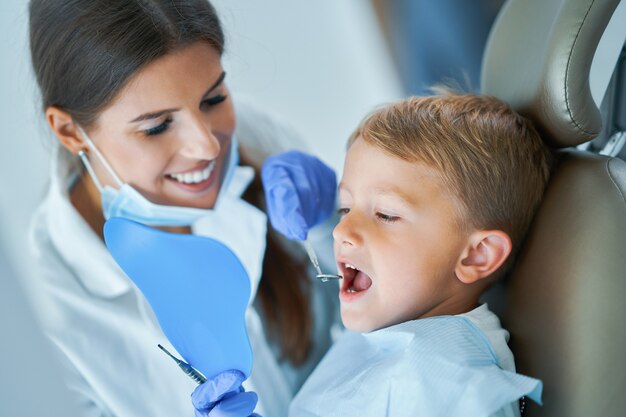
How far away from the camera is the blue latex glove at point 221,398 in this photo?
3.43 feet

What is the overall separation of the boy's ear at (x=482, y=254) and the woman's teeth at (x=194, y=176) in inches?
21.9

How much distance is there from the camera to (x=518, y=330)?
114cm

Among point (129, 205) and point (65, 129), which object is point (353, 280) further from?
point (65, 129)

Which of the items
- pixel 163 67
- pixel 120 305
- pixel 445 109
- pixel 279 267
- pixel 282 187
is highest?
pixel 163 67

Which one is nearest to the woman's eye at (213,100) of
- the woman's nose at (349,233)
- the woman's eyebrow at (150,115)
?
the woman's eyebrow at (150,115)

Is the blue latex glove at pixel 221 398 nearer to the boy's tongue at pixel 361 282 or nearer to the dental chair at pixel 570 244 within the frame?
the boy's tongue at pixel 361 282

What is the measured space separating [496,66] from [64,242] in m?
1.00

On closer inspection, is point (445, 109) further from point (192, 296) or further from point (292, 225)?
point (192, 296)

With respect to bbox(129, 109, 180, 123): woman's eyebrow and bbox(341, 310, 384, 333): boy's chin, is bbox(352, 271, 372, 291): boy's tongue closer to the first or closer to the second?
bbox(341, 310, 384, 333): boy's chin

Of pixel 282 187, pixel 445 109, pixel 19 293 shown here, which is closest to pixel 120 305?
pixel 19 293

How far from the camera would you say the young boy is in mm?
1146

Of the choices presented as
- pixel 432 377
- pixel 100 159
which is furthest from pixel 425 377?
pixel 100 159

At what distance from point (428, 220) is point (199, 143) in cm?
47

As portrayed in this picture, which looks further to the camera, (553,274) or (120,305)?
(120,305)
